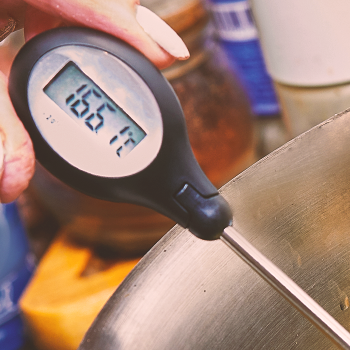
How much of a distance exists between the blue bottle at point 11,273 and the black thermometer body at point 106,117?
295 millimetres

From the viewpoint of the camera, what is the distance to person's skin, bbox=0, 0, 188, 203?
19cm

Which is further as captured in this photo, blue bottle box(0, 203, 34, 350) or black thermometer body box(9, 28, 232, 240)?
blue bottle box(0, 203, 34, 350)

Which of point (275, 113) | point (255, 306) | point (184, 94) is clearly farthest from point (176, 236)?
point (275, 113)

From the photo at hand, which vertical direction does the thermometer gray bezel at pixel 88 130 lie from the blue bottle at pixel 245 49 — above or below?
above

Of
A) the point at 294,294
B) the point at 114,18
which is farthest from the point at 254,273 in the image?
the point at 114,18

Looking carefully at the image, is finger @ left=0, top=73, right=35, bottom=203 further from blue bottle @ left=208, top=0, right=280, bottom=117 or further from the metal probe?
blue bottle @ left=208, top=0, right=280, bottom=117

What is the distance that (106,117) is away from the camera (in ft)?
0.65

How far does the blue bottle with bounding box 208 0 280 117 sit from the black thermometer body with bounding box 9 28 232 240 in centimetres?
30

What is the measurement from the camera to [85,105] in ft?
0.65

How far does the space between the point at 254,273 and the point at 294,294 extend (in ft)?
0.08

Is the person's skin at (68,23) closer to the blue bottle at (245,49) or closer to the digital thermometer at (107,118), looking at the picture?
the digital thermometer at (107,118)

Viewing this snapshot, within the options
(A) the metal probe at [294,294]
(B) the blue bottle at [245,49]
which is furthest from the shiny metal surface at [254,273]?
(B) the blue bottle at [245,49]

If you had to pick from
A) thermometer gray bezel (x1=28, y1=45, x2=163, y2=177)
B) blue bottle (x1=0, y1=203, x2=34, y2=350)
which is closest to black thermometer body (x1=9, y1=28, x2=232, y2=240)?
thermometer gray bezel (x1=28, y1=45, x2=163, y2=177)

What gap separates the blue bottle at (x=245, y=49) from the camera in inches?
18.2
